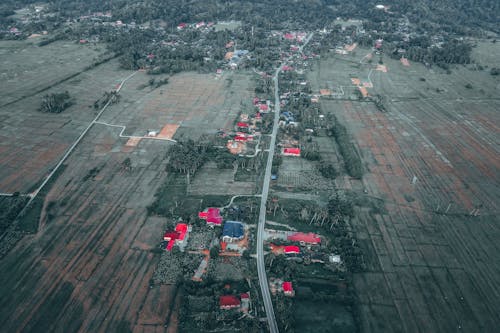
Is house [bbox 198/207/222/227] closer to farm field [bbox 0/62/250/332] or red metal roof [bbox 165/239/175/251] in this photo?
red metal roof [bbox 165/239/175/251]

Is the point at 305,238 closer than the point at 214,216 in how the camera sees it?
Yes

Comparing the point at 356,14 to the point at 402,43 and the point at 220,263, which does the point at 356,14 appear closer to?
the point at 402,43

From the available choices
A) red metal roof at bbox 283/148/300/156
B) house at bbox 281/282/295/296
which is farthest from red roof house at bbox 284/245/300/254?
red metal roof at bbox 283/148/300/156

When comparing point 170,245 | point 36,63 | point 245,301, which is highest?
point 245,301

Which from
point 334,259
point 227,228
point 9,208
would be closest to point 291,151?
point 227,228

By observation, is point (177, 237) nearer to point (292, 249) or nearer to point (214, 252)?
point (214, 252)

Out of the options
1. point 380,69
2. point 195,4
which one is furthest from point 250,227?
point 195,4

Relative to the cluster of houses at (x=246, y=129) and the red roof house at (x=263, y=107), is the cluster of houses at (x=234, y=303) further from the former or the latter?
the red roof house at (x=263, y=107)
